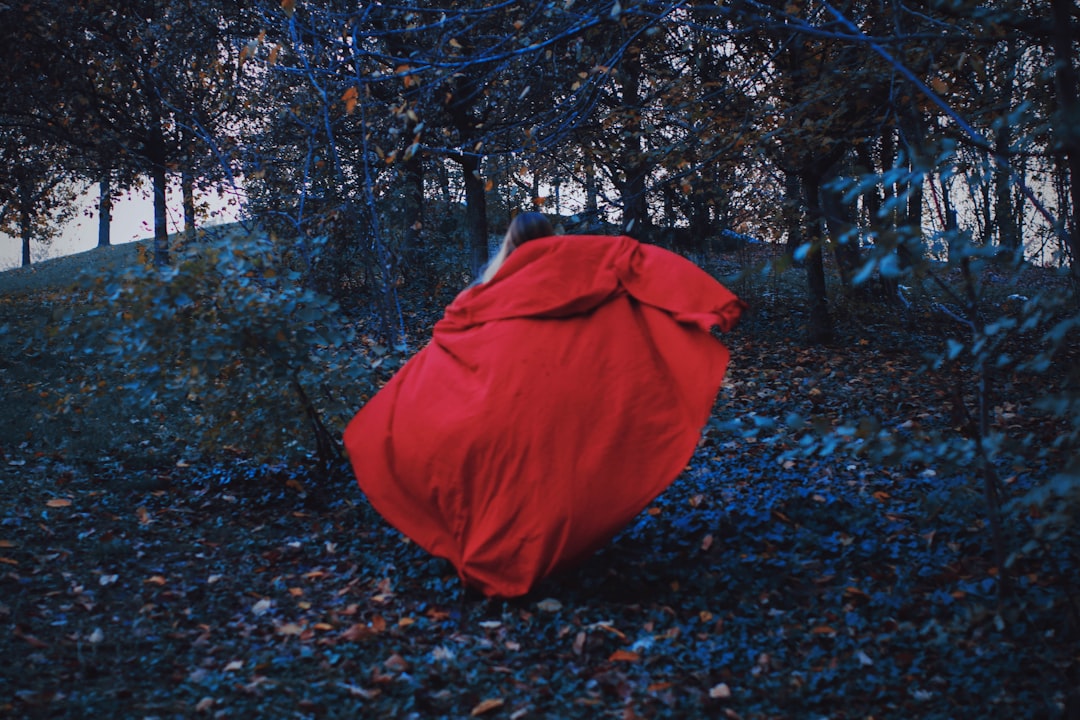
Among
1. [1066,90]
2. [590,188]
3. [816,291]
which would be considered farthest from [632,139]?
[1066,90]

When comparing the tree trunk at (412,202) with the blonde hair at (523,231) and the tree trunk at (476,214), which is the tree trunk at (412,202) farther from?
the blonde hair at (523,231)

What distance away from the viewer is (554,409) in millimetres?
3877

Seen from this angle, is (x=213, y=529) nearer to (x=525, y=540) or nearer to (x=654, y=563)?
(x=525, y=540)

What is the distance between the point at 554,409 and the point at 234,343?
7.46 feet

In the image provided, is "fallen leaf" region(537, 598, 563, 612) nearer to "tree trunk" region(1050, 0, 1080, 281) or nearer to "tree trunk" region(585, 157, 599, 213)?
"tree trunk" region(1050, 0, 1080, 281)

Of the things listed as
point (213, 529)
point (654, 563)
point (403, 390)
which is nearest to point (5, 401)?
point (213, 529)

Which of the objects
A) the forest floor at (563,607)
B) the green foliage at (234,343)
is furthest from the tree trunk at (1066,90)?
the green foliage at (234,343)

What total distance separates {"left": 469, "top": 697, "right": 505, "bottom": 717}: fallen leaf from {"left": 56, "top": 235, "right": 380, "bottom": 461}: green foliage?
2757 millimetres

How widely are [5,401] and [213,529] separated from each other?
4.71 metres

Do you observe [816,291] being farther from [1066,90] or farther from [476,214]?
[1066,90]

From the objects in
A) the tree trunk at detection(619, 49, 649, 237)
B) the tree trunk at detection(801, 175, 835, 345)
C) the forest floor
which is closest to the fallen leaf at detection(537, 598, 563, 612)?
the forest floor

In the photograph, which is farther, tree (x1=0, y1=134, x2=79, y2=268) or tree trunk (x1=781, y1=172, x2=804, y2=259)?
tree (x1=0, y1=134, x2=79, y2=268)

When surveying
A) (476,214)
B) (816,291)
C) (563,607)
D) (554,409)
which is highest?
(476,214)

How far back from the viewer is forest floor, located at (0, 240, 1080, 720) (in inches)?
126
